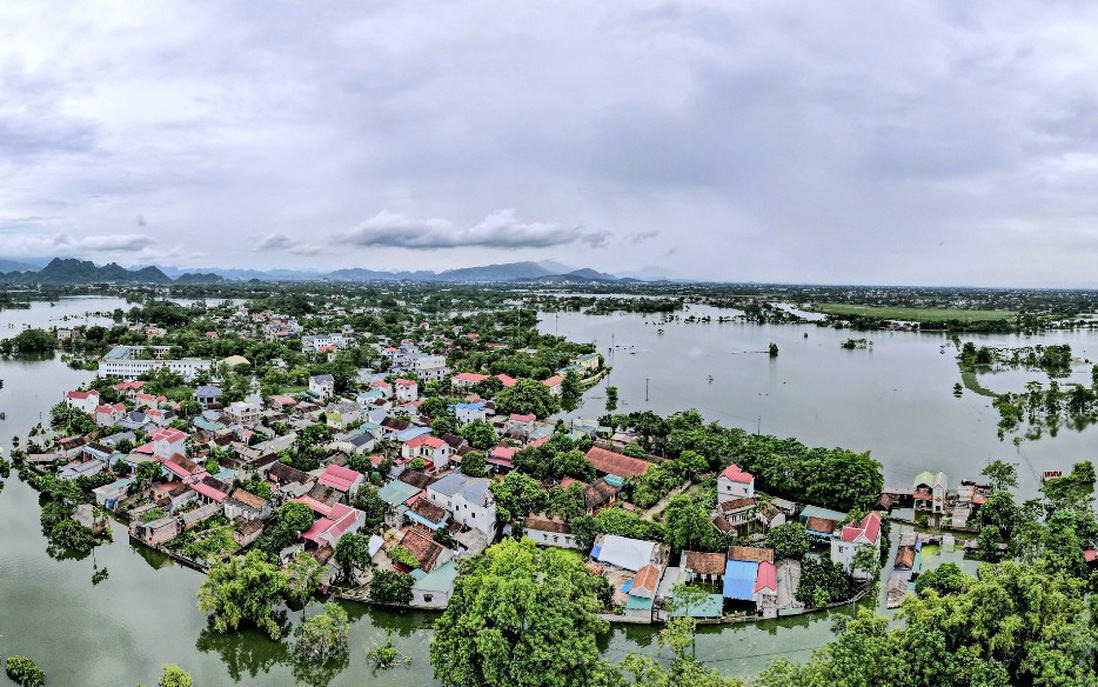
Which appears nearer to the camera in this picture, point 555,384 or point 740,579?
point 740,579

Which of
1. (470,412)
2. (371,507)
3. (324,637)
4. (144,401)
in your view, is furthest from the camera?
(144,401)

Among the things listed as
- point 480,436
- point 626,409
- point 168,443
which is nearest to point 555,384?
point 626,409

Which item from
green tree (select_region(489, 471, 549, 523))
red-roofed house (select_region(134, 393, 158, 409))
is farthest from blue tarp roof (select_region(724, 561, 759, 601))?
red-roofed house (select_region(134, 393, 158, 409))

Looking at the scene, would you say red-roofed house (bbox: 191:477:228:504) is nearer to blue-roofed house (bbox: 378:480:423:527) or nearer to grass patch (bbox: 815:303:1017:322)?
blue-roofed house (bbox: 378:480:423:527)

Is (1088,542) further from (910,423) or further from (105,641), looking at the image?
(105,641)

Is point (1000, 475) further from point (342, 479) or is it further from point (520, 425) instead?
point (342, 479)

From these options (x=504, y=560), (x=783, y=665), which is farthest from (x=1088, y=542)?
(x=504, y=560)

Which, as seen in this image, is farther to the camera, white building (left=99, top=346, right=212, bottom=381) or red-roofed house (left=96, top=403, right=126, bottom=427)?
white building (left=99, top=346, right=212, bottom=381)
